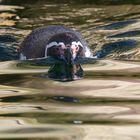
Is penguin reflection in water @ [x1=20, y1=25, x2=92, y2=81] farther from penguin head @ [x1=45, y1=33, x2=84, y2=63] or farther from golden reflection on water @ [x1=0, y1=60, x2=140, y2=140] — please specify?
golden reflection on water @ [x1=0, y1=60, x2=140, y2=140]

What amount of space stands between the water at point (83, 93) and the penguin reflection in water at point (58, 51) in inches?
7.1

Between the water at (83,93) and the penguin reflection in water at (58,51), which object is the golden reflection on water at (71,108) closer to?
the water at (83,93)

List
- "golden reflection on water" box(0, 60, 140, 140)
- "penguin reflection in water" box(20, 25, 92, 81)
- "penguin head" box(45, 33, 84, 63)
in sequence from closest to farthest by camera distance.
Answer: "golden reflection on water" box(0, 60, 140, 140) → "penguin reflection in water" box(20, 25, 92, 81) → "penguin head" box(45, 33, 84, 63)

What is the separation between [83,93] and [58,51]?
2.84m

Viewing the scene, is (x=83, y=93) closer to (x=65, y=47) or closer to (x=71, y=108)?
(x=71, y=108)

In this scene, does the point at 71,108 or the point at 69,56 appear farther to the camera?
the point at 69,56

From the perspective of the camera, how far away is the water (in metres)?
4.76

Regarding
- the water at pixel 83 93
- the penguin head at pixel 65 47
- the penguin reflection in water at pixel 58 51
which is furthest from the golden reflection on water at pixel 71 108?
the penguin head at pixel 65 47

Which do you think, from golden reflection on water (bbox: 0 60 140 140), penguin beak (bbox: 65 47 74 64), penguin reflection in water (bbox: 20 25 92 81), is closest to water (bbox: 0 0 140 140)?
golden reflection on water (bbox: 0 60 140 140)

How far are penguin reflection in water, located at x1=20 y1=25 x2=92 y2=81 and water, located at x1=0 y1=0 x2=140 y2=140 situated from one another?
179mm

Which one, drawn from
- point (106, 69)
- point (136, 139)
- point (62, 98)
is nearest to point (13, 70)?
point (106, 69)

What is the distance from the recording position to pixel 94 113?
539 cm

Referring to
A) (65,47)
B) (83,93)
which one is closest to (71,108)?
(83,93)

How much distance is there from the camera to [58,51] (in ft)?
30.2
